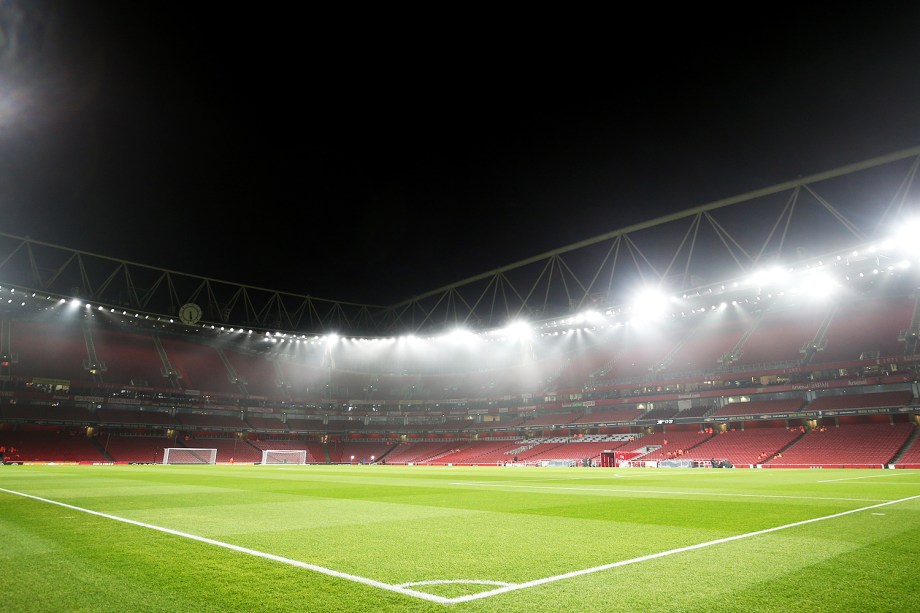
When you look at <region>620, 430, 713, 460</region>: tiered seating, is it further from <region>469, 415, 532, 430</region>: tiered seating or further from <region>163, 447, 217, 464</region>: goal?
<region>163, 447, 217, 464</region>: goal

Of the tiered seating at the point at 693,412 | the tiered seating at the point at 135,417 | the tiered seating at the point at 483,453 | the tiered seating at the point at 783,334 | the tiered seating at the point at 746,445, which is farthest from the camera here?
the tiered seating at the point at 483,453

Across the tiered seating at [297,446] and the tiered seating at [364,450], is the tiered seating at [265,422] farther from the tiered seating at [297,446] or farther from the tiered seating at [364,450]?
the tiered seating at [364,450]

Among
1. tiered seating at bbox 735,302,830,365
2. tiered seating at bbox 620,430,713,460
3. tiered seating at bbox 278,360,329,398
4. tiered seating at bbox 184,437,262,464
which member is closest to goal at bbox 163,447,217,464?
tiered seating at bbox 184,437,262,464

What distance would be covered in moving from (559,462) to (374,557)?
4970 cm

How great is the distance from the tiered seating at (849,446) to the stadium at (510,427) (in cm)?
27

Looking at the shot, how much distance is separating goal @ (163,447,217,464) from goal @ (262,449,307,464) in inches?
230

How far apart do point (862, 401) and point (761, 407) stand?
8.32 metres

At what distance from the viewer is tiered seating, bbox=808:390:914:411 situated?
43.5m

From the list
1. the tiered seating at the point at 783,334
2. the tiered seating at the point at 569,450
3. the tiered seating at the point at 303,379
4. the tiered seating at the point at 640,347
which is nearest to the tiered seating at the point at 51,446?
the tiered seating at the point at 303,379

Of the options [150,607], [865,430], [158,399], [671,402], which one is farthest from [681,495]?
[158,399]

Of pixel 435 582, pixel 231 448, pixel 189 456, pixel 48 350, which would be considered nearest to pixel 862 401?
pixel 435 582

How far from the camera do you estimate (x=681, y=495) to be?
41.3 feet

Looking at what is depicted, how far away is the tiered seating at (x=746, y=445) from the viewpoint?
44.5 m

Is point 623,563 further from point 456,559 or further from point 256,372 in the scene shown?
point 256,372
